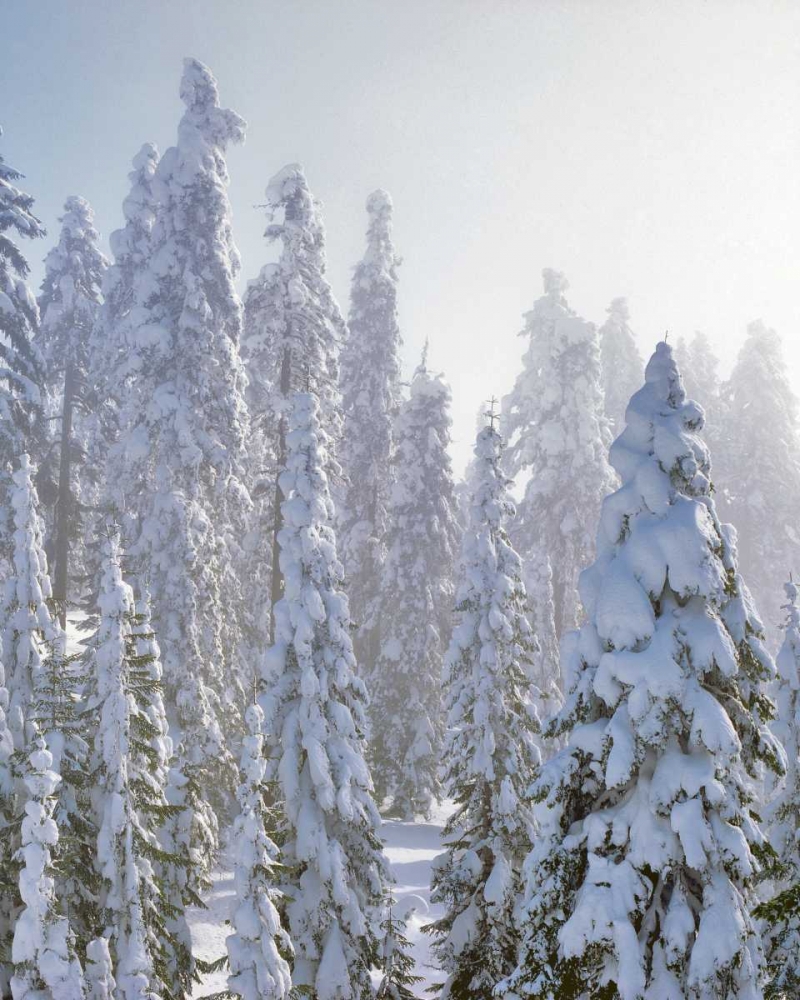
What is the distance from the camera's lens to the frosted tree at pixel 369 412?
31.8 m

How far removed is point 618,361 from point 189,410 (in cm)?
3053

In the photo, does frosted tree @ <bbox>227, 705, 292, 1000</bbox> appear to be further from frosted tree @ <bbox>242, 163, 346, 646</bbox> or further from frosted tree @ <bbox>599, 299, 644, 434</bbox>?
frosted tree @ <bbox>599, 299, 644, 434</bbox>

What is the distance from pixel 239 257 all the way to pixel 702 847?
20503mm

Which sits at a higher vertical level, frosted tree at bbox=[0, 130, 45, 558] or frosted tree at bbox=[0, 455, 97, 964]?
frosted tree at bbox=[0, 130, 45, 558]

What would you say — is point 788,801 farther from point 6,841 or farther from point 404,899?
point 6,841

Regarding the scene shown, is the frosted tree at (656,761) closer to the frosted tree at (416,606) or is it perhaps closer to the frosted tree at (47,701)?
the frosted tree at (47,701)

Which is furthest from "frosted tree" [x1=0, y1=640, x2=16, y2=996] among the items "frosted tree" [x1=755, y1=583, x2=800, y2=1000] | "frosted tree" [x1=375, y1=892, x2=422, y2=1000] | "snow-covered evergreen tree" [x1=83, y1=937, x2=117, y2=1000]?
"frosted tree" [x1=755, y1=583, x2=800, y2=1000]

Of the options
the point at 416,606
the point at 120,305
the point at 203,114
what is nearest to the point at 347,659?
the point at 416,606

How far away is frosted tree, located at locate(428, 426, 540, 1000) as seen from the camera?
1388cm

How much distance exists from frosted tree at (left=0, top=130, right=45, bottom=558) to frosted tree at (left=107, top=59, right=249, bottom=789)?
271 centimetres

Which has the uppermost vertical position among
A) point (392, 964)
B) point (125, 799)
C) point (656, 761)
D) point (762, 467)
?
point (762, 467)

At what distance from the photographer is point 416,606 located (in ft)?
95.2

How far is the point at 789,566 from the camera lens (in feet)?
128

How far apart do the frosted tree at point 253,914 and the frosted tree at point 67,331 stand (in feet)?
66.3
